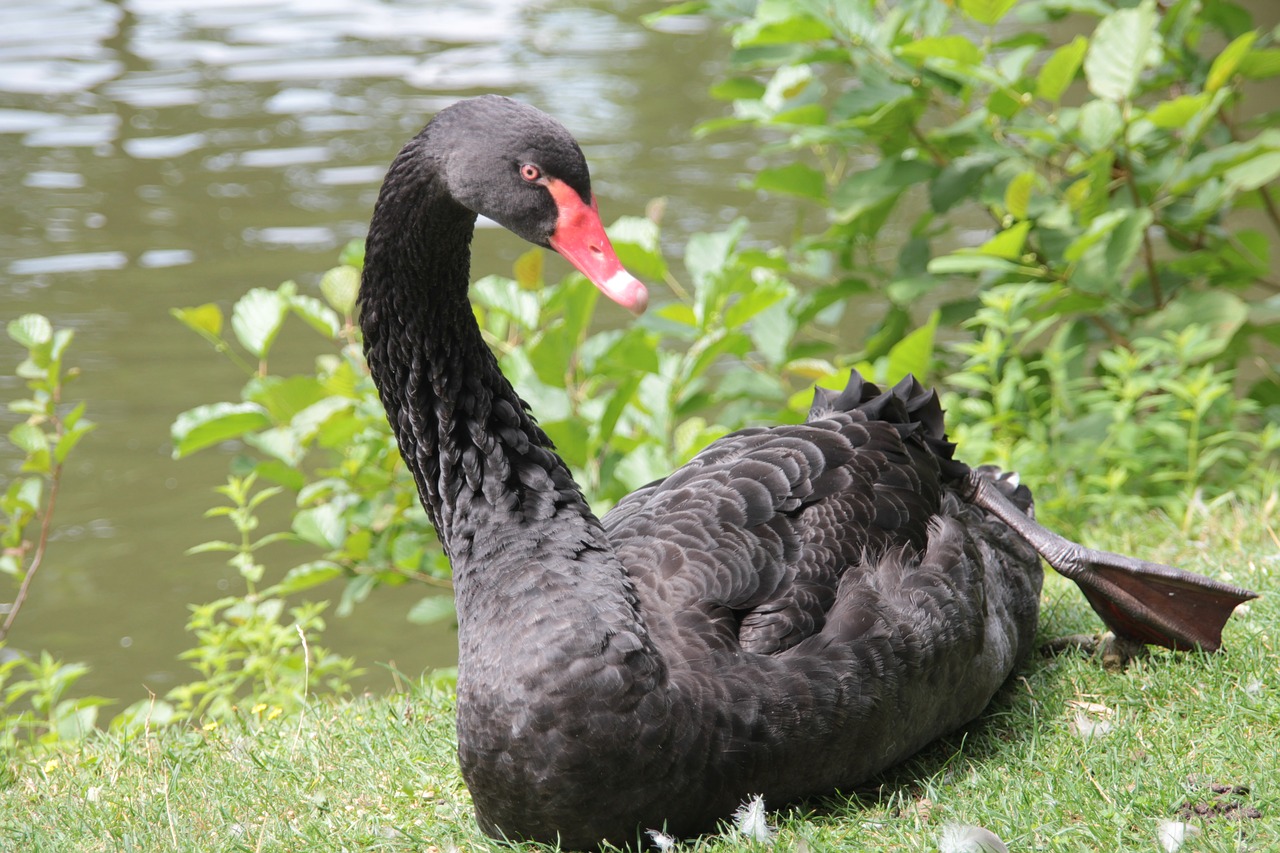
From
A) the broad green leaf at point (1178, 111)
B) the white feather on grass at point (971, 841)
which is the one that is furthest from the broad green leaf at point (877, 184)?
the white feather on grass at point (971, 841)

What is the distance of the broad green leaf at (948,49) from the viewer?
5035 mm

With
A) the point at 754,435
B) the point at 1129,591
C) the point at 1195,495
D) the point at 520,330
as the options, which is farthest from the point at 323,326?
the point at 1195,495

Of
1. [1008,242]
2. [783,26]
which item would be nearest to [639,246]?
[783,26]

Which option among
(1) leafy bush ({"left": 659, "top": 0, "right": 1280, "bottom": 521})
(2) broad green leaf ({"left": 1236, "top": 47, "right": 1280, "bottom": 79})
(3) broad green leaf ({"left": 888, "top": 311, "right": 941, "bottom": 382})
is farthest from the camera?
(2) broad green leaf ({"left": 1236, "top": 47, "right": 1280, "bottom": 79})

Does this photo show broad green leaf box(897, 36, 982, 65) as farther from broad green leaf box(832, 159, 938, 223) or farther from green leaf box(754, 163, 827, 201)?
green leaf box(754, 163, 827, 201)

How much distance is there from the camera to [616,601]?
2930 mm

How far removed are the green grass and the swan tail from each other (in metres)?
0.08

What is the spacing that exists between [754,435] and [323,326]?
6.29 ft

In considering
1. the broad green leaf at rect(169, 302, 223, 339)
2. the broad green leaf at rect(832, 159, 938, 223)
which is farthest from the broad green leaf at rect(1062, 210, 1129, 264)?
the broad green leaf at rect(169, 302, 223, 339)

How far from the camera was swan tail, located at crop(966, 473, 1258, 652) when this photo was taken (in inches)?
137

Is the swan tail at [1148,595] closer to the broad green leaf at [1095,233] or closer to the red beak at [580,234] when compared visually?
the red beak at [580,234]

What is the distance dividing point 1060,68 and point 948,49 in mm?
486

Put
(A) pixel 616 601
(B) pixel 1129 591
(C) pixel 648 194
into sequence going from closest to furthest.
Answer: (A) pixel 616 601, (B) pixel 1129 591, (C) pixel 648 194

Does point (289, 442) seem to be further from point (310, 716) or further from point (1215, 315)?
point (1215, 315)
